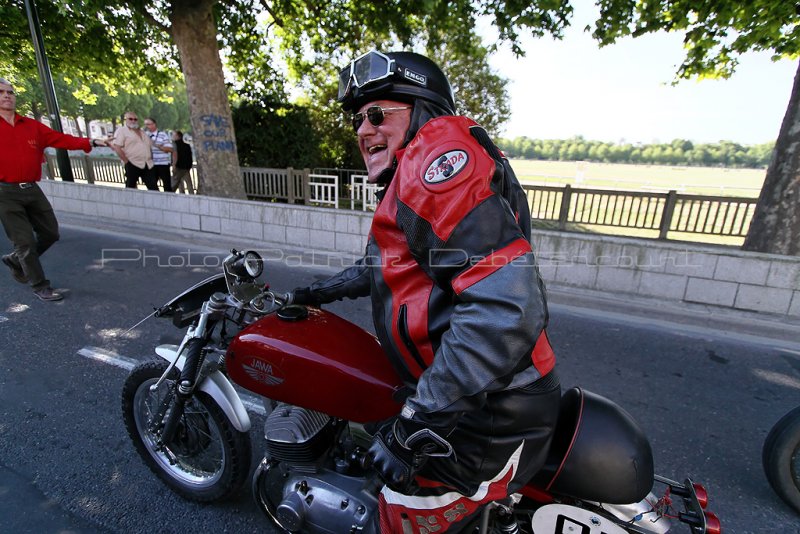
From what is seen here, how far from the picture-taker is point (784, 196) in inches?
226

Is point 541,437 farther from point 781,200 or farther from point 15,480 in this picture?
point 781,200

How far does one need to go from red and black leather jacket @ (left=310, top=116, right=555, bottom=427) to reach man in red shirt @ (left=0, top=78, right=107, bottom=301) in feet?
17.4

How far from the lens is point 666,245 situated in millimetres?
5230

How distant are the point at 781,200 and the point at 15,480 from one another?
26.4 feet

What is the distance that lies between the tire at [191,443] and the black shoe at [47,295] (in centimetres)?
360

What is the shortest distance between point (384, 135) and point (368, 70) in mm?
223

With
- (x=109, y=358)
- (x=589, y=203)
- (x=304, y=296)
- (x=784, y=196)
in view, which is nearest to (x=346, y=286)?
(x=304, y=296)

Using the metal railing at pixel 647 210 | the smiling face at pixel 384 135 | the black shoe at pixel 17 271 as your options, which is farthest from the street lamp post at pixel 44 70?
the smiling face at pixel 384 135

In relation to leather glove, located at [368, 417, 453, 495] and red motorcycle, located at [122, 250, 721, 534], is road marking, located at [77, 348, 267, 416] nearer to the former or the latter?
red motorcycle, located at [122, 250, 721, 534]

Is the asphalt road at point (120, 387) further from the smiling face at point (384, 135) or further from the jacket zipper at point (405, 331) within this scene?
the smiling face at point (384, 135)

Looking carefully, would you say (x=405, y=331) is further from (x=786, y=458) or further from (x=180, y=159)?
(x=180, y=159)

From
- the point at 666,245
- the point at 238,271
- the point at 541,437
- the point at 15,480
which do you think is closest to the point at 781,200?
the point at 666,245

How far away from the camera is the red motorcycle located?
1.46 meters

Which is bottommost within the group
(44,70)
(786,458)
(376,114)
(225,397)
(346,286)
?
(786,458)
